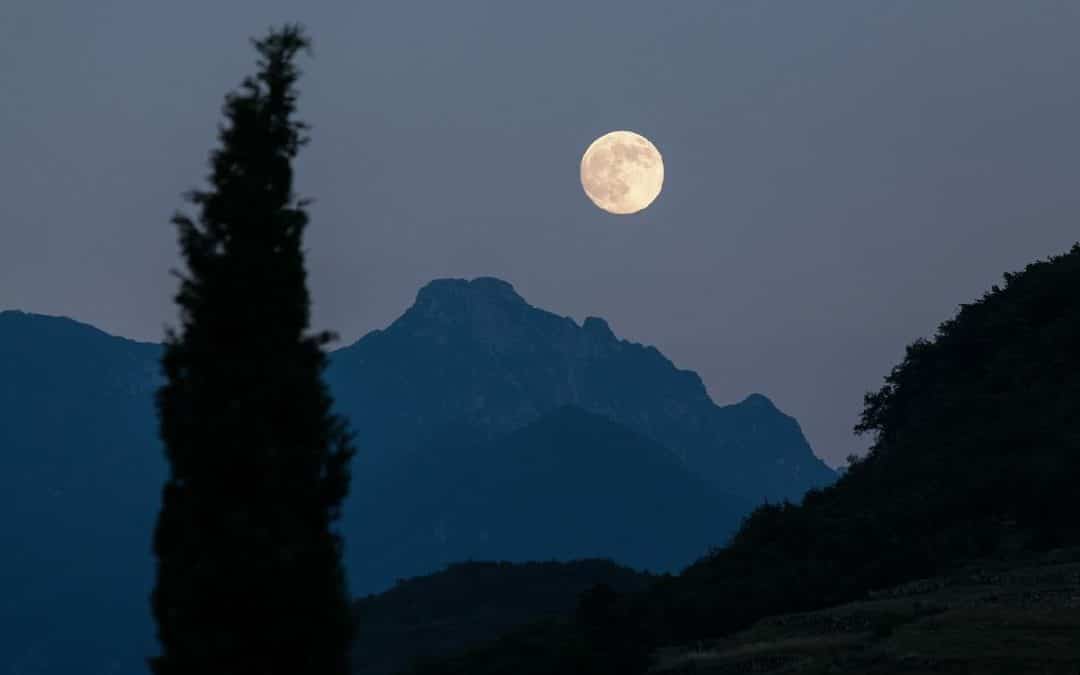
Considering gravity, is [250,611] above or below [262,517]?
below

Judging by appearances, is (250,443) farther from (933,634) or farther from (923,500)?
(923,500)

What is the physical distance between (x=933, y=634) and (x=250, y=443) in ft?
96.3

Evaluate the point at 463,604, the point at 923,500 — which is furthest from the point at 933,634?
the point at 463,604

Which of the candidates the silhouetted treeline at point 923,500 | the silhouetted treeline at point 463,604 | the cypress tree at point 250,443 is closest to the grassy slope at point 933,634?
the silhouetted treeline at point 923,500

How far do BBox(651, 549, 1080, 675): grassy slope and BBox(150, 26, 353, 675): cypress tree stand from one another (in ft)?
75.7

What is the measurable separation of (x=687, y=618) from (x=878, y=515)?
18060 mm

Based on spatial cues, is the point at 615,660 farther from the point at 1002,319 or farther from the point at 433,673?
the point at 1002,319

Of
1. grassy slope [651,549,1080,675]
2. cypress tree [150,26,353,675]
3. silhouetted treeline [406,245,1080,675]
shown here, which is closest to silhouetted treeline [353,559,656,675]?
silhouetted treeline [406,245,1080,675]

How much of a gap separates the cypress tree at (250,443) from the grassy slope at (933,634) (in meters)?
23.1

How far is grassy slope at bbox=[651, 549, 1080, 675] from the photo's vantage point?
4362 centimetres

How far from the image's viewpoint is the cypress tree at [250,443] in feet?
84.6

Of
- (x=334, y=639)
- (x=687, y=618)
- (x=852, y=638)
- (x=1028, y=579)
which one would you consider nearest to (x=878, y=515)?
(x=687, y=618)

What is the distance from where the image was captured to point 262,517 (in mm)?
26312

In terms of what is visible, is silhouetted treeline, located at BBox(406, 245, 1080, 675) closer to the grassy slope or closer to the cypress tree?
the grassy slope
